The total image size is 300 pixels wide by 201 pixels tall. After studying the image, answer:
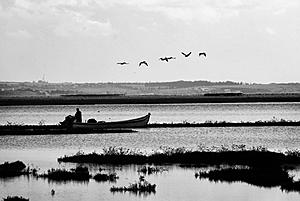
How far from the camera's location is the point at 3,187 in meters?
33.2

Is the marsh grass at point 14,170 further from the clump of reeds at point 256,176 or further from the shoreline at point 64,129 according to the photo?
the shoreline at point 64,129

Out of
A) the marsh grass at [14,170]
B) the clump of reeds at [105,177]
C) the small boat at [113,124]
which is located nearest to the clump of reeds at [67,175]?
the clump of reeds at [105,177]

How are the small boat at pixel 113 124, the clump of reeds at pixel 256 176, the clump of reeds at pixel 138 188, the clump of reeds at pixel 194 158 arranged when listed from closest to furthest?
the clump of reeds at pixel 138 188 < the clump of reeds at pixel 256 176 < the clump of reeds at pixel 194 158 < the small boat at pixel 113 124

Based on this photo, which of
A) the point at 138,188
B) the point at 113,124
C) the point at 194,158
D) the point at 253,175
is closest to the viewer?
the point at 138,188

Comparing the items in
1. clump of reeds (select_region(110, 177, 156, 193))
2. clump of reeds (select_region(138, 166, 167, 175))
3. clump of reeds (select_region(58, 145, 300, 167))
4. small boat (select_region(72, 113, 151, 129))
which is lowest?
clump of reeds (select_region(110, 177, 156, 193))

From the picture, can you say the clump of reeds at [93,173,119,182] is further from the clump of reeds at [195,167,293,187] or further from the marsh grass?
the clump of reeds at [195,167,293,187]

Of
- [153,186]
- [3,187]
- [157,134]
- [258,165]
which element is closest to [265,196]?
[153,186]

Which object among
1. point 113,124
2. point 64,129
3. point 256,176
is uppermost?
point 113,124

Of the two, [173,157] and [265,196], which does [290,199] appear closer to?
[265,196]

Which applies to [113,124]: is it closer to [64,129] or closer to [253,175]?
[64,129]

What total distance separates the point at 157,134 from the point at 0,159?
68.0 ft

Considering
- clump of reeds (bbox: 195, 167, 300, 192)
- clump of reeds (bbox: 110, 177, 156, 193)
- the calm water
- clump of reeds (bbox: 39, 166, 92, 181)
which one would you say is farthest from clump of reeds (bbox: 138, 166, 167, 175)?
clump of reeds (bbox: 110, 177, 156, 193)

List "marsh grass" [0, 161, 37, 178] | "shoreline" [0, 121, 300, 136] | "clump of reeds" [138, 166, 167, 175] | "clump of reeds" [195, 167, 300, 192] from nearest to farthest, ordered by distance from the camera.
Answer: "clump of reeds" [195, 167, 300, 192] < "marsh grass" [0, 161, 37, 178] < "clump of reeds" [138, 166, 167, 175] < "shoreline" [0, 121, 300, 136]

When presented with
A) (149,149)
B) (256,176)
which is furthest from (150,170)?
(149,149)
